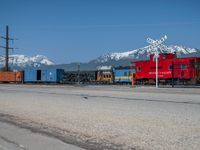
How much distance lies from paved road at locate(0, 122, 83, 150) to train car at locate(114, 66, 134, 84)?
162ft

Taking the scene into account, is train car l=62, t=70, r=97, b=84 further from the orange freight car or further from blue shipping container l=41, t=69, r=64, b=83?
the orange freight car

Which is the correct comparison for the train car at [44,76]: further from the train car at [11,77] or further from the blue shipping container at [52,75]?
the train car at [11,77]

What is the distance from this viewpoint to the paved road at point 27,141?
10203 millimetres

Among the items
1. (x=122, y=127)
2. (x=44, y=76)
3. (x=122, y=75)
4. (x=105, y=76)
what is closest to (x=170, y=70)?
(x=122, y=75)

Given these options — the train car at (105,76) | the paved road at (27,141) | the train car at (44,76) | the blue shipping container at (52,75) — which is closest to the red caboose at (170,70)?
the train car at (105,76)

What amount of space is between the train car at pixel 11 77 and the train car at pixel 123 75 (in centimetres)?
2635

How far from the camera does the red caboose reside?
46.5 m

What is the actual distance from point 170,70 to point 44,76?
36609 millimetres

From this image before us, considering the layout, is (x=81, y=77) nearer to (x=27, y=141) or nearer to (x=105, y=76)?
(x=105, y=76)

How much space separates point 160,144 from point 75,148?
2234mm

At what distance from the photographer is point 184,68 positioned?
155 feet

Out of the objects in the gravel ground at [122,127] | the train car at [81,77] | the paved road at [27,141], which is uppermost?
the train car at [81,77]

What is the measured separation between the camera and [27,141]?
11.2m

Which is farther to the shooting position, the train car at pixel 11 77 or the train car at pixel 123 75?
the train car at pixel 11 77
